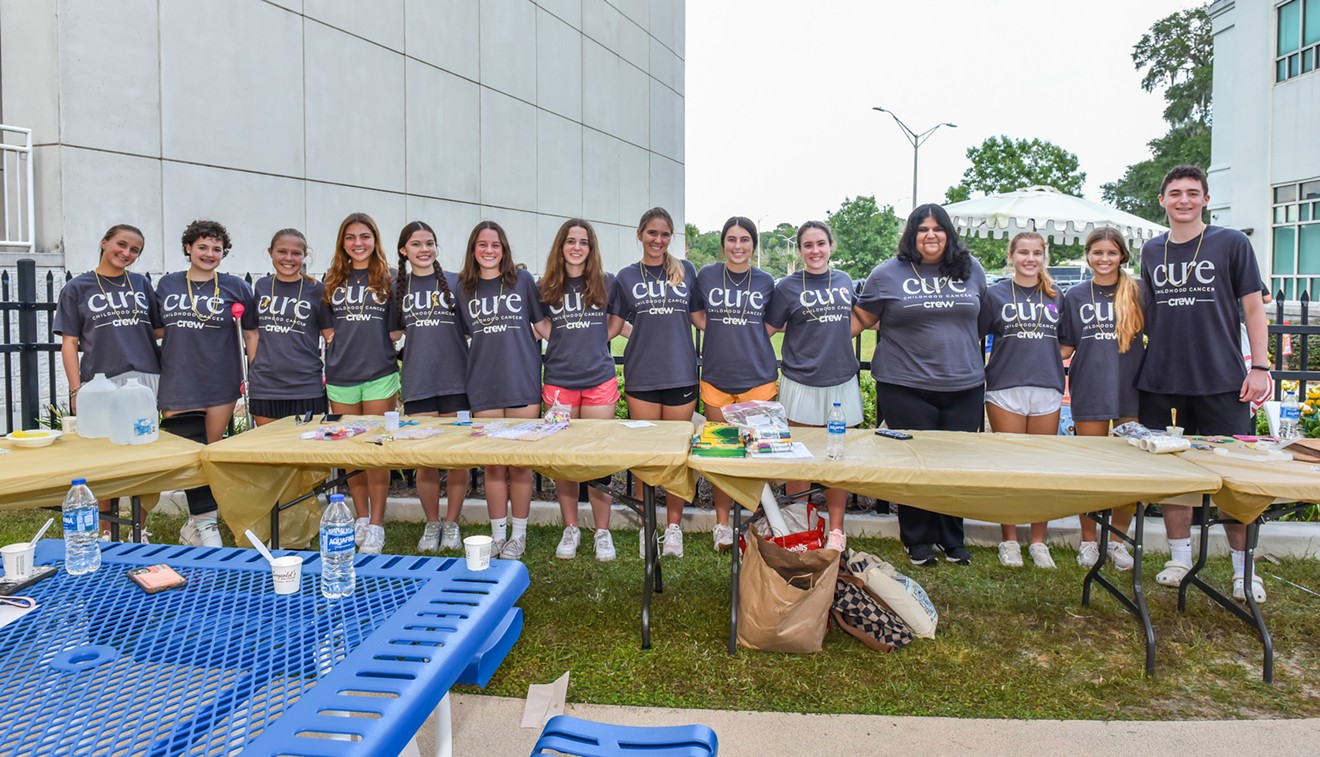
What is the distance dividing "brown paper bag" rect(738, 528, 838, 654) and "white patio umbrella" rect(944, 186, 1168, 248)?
9.65 meters

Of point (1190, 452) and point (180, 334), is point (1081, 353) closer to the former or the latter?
point (1190, 452)

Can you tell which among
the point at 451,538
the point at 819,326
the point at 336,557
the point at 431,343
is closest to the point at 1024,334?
the point at 819,326

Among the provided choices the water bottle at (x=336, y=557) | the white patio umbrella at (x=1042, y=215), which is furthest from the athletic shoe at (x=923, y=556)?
the white patio umbrella at (x=1042, y=215)

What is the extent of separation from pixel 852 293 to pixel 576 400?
1682 millimetres

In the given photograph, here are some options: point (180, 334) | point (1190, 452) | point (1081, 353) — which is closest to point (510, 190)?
point (180, 334)

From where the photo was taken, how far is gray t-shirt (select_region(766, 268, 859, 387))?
4703 mm

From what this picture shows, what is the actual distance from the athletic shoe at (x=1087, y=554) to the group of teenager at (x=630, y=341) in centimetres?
1

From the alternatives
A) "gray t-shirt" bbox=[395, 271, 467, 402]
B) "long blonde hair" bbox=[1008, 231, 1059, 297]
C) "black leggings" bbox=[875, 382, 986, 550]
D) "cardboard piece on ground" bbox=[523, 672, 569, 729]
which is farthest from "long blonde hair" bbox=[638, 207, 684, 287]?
"cardboard piece on ground" bbox=[523, 672, 569, 729]

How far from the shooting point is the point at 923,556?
15.4ft

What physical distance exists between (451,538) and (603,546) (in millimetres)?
Result: 939

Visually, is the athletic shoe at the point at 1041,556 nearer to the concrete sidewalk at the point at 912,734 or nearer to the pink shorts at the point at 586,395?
the concrete sidewalk at the point at 912,734

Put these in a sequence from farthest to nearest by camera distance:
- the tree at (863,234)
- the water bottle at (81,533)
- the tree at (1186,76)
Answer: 1. the tree at (863,234)
2. the tree at (1186,76)
3. the water bottle at (81,533)

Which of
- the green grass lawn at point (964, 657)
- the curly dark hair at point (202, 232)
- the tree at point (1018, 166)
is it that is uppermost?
the tree at point (1018, 166)

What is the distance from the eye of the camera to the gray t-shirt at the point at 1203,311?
4.18 metres
